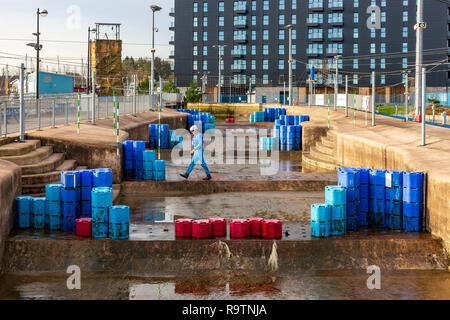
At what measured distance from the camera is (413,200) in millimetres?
13555

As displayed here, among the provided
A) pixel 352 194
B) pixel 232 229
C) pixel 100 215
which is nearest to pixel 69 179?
pixel 100 215

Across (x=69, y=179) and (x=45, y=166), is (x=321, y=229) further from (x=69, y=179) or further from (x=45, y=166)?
(x=45, y=166)

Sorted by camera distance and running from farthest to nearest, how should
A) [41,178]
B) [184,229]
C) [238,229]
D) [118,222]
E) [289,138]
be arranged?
1. [289,138]
2. [41,178]
3. [184,229]
4. [238,229]
5. [118,222]

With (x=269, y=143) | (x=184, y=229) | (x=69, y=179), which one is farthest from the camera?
(x=269, y=143)

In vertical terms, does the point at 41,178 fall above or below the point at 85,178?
below

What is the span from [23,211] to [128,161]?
7112mm


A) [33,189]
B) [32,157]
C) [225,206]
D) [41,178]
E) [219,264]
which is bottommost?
[219,264]

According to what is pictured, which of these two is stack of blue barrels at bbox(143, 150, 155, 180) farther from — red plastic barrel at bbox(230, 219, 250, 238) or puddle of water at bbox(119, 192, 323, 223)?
red plastic barrel at bbox(230, 219, 250, 238)

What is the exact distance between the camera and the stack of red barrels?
1277 cm

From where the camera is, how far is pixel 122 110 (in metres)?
38.8

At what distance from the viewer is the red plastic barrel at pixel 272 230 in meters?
12.8
